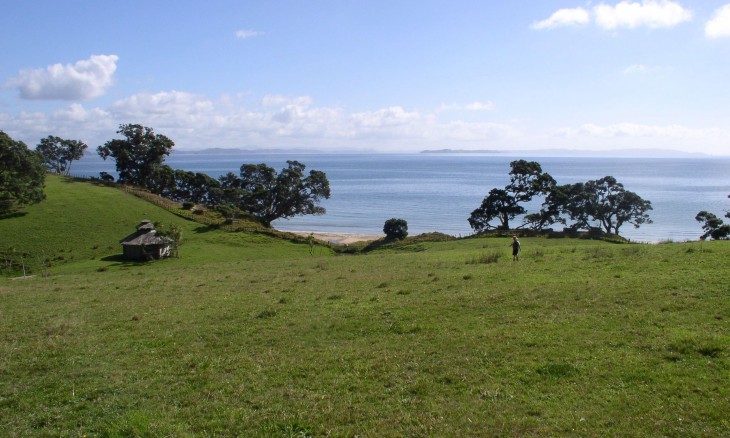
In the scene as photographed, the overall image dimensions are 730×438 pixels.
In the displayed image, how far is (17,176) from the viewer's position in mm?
69500

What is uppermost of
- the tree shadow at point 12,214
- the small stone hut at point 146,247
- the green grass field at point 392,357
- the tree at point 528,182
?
the tree at point 528,182

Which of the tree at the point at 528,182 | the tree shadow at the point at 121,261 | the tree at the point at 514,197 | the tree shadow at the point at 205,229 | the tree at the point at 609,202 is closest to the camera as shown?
the tree shadow at the point at 121,261

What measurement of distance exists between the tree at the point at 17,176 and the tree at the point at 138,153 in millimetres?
24569

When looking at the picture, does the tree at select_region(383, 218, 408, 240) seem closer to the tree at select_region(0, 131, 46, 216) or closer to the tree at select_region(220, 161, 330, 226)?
the tree at select_region(220, 161, 330, 226)

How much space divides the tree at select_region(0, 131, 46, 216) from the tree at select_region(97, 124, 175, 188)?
80.6 ft

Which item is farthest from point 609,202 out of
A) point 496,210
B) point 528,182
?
point 496,210

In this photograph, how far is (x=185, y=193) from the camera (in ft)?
352

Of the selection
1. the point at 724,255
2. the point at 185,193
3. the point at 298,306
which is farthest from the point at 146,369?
the point at 185,193

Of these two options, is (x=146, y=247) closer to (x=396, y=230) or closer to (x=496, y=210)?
(x=396, y=230)

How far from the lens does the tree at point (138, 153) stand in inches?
3880

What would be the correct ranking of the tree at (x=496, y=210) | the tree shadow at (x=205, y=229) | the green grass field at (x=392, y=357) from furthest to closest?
the tree at (x=496, y=210) → the tree shadow at (x=205, y=229) → the green grass field at (x=392, y=357)

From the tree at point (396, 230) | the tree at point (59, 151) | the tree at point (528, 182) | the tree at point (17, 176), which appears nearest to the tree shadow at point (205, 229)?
the tree at point (17, 176)

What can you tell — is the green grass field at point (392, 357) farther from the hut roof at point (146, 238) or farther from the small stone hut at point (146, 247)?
the hut roof at point (146, 238)

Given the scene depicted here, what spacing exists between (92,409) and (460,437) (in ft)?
23.1
